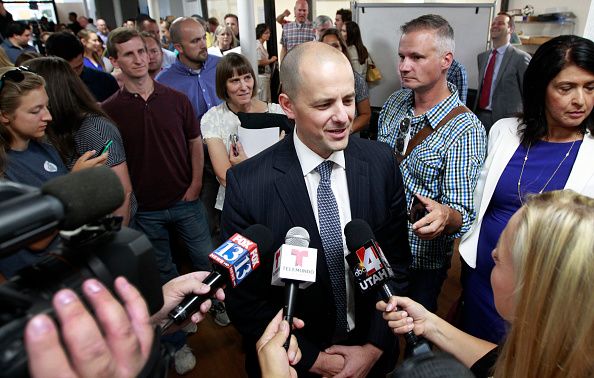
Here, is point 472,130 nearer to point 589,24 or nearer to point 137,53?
point 589,24

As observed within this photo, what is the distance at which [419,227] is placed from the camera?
1.42 metres

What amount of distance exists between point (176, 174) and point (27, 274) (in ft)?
6.19

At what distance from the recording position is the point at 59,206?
559mm

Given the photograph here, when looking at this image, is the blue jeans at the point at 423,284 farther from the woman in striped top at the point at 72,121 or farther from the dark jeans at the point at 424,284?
the woman in striped top at the point at 72,121

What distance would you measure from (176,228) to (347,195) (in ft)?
4.94

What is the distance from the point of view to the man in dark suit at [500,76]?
367cm

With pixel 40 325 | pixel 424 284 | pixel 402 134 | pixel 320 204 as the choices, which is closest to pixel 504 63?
pixel 402 134

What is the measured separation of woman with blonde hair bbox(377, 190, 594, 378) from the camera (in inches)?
29.5

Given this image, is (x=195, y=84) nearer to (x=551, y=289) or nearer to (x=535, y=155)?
(x=535, y=155)

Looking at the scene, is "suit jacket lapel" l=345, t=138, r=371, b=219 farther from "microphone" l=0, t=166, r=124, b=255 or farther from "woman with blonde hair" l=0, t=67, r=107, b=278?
"woman with blonde hair" l=0, t=67, r=107, b=278

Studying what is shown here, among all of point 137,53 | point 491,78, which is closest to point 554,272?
point 137,53

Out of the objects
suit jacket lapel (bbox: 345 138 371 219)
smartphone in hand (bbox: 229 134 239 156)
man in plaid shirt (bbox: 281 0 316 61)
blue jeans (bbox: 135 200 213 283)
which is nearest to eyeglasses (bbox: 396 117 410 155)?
suit jacket lapel (bbox: 345 138 371 219)

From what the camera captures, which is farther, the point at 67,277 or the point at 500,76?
the point at 500,76

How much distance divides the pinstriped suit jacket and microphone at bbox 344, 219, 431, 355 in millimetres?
172
